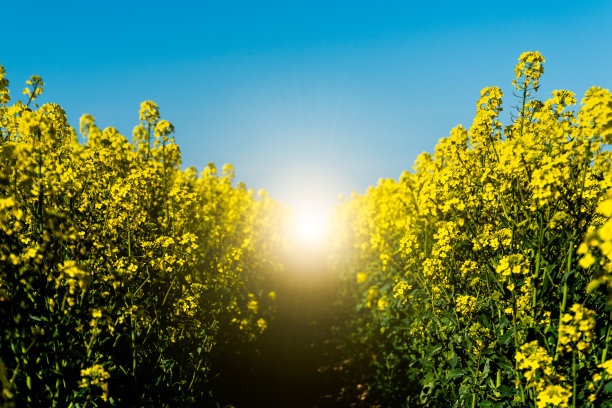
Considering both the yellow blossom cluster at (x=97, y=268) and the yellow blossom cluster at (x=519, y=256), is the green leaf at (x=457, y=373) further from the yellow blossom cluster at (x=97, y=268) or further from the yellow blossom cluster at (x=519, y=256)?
the yellow blossom cluster at (x=97, y=268)

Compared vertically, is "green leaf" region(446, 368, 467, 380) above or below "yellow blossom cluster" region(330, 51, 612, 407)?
below

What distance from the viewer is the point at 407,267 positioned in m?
4.42

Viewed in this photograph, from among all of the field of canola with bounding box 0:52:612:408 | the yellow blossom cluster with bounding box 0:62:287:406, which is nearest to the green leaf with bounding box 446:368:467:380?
the field of canola with bounding box 0:52:612:408

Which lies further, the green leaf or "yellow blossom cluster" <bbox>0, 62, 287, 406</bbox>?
the green leaf

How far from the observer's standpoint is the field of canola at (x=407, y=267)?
8.64ft

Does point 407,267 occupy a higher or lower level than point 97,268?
higher

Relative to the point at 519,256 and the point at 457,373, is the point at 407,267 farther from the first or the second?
the point at 519,256

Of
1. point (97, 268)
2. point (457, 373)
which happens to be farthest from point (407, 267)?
point (97, 268)

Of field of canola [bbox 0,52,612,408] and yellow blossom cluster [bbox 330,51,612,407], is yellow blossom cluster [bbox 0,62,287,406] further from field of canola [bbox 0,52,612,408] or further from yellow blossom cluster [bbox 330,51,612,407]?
yellow blossom cluster [bbox 330,51,612,407]

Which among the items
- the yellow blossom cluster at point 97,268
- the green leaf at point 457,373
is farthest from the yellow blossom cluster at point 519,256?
the yellow blossom cluster at point 97,268

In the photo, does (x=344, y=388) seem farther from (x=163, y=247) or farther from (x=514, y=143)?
(x=514, y=143)

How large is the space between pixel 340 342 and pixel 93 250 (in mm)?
7861

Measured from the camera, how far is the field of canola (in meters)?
2.63

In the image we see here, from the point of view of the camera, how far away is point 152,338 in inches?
174
